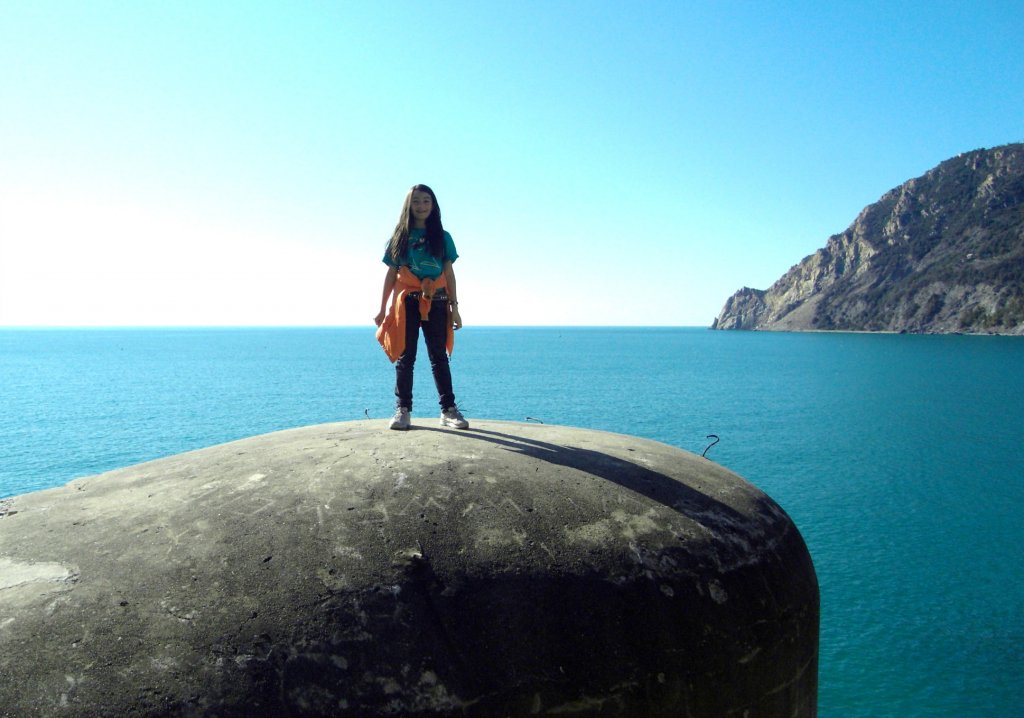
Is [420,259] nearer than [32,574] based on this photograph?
No

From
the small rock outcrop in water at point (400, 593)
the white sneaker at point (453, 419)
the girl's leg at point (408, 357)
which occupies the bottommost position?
the small rock outcrop in water at point (400, 593)

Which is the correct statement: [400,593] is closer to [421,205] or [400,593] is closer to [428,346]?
[428,346]

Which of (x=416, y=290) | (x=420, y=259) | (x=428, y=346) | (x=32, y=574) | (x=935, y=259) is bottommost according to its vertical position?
(x=32, y=574)

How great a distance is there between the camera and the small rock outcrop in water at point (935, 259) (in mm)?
134000

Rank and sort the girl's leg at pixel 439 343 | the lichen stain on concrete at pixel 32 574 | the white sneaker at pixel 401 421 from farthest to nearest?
the girl's leg at pixel 439 343 → the white sneaker at pixel 401 421 → the lichen stain on concrete at pixel 32 574

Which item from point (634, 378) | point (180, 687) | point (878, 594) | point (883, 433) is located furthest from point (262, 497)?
point (634, 378)

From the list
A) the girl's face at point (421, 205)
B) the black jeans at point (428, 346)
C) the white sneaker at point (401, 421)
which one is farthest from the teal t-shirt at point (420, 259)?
the white sneaker at point (401, 421)

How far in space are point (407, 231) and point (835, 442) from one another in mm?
31562

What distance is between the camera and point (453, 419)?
654 cm

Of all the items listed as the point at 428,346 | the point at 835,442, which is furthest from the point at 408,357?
the point at 835,442

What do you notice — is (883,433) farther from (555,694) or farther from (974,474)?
(555,694)

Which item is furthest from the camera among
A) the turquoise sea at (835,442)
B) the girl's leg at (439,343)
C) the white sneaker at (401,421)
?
the turquoise sea at (835,442)

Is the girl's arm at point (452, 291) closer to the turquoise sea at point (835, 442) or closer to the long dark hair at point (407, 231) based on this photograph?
the long dark hair at point (407, 231)

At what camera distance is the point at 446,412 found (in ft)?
21.8
